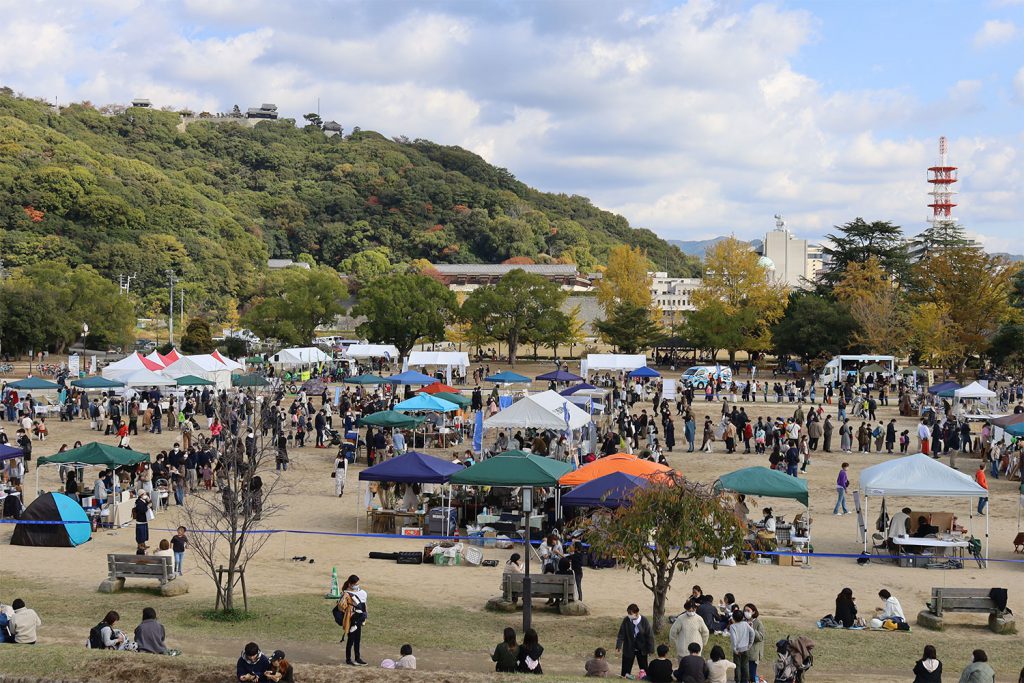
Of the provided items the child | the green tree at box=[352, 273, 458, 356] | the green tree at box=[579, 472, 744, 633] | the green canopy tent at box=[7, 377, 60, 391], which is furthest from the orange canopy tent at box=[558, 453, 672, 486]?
the green tree at box=[352, 273, 458, 356]

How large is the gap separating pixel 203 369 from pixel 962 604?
30086mm

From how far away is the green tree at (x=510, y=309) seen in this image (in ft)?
190

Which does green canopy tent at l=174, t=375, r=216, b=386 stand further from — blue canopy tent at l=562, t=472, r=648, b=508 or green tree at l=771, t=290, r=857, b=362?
green tree at l=771, t=290, r=857, b=362

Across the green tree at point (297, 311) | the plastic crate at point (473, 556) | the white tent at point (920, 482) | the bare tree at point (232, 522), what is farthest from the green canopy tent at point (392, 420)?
the green tree at point (297, 311)

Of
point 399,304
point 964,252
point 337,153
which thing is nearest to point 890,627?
point 964,252

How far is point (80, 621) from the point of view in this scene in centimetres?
1241

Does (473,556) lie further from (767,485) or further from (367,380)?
(367,380)

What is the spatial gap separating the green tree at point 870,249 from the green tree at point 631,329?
44.3 feet

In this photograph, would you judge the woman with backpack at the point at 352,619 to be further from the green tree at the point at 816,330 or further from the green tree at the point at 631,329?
the green tree at the point at 631,329

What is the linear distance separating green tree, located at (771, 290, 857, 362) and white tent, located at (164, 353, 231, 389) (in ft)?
106

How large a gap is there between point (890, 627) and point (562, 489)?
7.01m

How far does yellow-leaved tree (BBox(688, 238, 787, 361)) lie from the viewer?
197ft

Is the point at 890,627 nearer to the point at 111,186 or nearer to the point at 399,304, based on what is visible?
the point at 399,304

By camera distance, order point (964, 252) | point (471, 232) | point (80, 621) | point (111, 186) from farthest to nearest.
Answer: point (471, 232) < point (111, 186) < point (964, 252) < point (80, 621)
